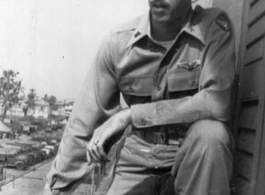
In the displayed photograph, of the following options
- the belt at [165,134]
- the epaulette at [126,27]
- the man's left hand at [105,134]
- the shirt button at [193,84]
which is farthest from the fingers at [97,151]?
the epaulette at [126,27]

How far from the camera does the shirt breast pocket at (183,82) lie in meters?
1.71

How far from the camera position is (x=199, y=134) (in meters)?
1.46

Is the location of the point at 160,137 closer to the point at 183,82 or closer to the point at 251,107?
the point at 183,82

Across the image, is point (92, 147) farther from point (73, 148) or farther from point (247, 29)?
point (247, 29)

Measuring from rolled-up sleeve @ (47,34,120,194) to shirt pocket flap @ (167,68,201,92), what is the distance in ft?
0.95

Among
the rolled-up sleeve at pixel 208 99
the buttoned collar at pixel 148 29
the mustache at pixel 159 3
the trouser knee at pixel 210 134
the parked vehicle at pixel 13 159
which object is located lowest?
the parked vehicle at pixel 13 159

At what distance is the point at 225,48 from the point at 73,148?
2.61 feet

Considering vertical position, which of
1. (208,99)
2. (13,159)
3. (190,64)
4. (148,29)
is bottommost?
(13,159)

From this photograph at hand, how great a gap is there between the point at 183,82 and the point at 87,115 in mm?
466

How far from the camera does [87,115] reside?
1875mm

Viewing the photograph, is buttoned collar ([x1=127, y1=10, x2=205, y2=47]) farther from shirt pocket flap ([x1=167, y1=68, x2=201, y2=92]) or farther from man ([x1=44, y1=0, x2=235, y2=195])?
shirt pocket flap ([x1=167, y1=68, x2=201, y2=92])

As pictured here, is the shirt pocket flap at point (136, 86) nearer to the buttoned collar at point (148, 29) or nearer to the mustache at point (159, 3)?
the buttoned collar at point (148, 29)

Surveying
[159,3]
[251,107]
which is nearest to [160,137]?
[251,107]

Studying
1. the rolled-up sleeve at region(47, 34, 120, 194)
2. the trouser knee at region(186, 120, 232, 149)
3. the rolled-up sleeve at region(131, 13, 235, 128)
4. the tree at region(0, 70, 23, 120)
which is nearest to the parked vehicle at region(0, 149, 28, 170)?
the tree at region(0, 70, 23, 120)
